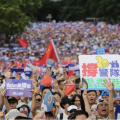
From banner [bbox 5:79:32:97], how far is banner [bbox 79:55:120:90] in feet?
3.27

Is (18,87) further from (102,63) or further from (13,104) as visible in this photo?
(102,63)

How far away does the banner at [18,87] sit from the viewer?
9.91 m

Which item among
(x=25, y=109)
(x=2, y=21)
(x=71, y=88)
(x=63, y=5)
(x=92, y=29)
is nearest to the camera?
(x=25, y=109)

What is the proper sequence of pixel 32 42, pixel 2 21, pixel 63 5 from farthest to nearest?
pixel 63 5
pixel 32 42
pixel 2 21

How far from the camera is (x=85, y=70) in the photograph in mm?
9742

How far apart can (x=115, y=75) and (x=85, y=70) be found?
55cm

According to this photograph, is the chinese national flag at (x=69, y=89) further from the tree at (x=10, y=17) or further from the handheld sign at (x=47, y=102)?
the tree at (x=10, y=17)

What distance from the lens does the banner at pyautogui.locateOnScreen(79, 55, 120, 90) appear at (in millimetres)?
9531

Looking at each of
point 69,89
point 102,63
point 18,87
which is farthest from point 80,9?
point 102,63

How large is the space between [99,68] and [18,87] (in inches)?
60.8

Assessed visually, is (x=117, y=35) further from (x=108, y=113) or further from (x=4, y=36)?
(x=108, y=113)

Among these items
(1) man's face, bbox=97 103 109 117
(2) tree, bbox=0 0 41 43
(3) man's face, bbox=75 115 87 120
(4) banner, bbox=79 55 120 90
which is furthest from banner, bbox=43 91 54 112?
(2) tree, bbox=0 0 41 43

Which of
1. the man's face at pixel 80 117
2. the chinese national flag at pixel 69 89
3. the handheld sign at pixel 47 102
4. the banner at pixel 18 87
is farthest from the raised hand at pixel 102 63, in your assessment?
the chinese national flag at pixel 69 89

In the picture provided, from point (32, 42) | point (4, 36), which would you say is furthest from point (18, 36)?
point (32, 42)
